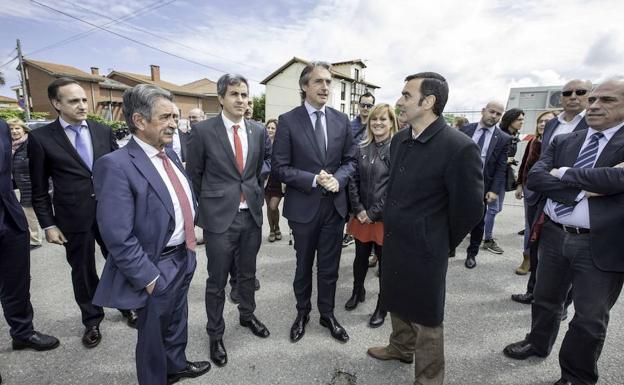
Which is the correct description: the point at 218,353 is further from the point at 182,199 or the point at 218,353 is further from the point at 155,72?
the point at 155,72

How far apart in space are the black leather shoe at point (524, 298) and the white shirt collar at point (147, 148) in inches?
162

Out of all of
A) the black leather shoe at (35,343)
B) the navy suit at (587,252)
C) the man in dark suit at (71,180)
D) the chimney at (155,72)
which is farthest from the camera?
the chimney at (155,72)

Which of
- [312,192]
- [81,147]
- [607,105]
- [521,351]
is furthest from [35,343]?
[607,105]

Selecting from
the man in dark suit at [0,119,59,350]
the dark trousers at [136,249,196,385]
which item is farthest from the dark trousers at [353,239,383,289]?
the man in dark suit at [0,119,59,350]

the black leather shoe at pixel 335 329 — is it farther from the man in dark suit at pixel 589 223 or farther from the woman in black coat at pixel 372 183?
the man in dark suit at pixel 589 223

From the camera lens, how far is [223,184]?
2674 millimetres

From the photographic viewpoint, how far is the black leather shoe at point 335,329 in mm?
2943

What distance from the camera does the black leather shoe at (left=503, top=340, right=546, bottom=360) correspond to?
8.90 ft

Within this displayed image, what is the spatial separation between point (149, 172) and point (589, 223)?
295 cm

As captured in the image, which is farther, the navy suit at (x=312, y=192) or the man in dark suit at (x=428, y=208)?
the navy suit at (x=312, y=192)

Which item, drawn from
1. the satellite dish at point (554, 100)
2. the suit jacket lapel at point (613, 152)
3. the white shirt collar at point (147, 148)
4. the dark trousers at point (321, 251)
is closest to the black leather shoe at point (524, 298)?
the suit jacket lapel at point (613, 152)

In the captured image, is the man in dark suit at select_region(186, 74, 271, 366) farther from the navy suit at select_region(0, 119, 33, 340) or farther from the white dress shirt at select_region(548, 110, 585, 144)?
the white dress shirt at select_region(548, 110, 585, 144)

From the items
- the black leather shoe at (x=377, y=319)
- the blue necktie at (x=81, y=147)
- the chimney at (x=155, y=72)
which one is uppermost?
the chimney at (x=155, y=72)

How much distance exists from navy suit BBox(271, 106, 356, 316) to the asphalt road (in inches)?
18.2
